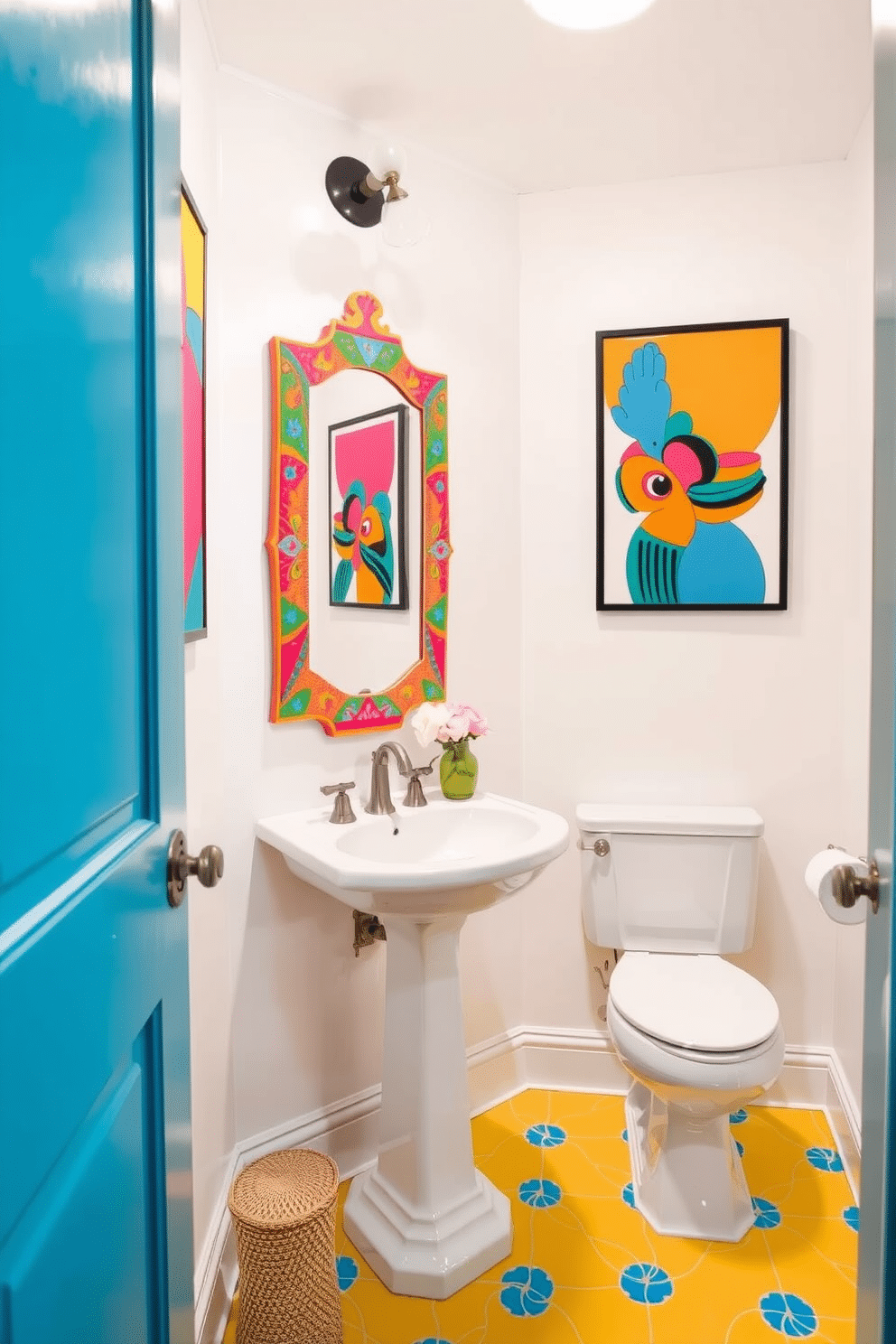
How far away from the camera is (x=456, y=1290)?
167 cm

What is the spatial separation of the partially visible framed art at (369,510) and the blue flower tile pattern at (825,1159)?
166cm

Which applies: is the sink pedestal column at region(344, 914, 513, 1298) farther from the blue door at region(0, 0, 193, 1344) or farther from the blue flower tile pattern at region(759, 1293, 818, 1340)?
the blue door at region(0, 0, 193, 1344)

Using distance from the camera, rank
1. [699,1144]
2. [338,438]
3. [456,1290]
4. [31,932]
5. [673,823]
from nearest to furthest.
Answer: [31,932] < [456,1290] < [699,1144] < [338,438] < [673,823]

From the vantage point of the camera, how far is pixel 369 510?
6.62 feet

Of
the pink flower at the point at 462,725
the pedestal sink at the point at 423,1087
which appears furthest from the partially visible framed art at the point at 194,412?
the pink flower at the point at 462,725

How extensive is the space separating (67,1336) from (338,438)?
1.68 metres

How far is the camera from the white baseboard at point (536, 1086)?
6.37 ft

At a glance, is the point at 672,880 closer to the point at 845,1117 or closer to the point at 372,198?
the point at 845,1117

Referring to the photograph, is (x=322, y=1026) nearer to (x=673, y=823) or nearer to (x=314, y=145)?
(x=673, y=823)

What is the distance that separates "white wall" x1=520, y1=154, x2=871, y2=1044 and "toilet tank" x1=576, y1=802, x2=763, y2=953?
0.16 m

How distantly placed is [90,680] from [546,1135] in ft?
6.30

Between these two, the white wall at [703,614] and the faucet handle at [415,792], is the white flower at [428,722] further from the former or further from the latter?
the white wall at [703,614]

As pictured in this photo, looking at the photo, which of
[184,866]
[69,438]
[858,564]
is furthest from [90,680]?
[858,564]

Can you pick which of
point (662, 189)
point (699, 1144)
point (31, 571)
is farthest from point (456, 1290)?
point (662, 189)
